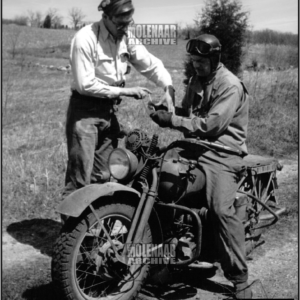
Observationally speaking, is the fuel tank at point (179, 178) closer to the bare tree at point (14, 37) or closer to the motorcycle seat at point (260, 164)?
the motorcycle seat at point (260, 164)

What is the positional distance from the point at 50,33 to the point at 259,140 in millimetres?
25177

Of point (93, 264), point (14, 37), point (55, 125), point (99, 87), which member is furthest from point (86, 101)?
→ point (14, 37)

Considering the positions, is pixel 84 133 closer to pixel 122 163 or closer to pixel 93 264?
pixel 122 163

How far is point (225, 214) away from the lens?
3.79m

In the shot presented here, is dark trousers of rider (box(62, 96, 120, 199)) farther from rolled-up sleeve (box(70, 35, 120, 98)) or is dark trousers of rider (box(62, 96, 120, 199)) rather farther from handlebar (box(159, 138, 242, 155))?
handlebar (box(159, 138, 242, 155))

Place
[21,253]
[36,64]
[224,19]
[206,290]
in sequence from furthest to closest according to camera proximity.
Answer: [36,64] < [224,19] < [21,253] < [206,290]

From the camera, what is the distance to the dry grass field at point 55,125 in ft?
20.4

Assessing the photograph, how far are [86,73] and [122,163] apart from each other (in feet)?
3.60

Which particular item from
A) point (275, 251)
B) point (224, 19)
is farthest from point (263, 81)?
point (275, 251)

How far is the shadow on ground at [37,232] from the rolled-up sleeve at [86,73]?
1707 mm

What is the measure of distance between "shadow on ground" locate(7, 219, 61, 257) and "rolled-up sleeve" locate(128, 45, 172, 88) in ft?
6.43

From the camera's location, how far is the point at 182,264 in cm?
386

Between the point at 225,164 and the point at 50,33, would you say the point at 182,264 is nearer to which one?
the point at 225,164

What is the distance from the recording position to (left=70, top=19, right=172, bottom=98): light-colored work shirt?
4.36 meters
